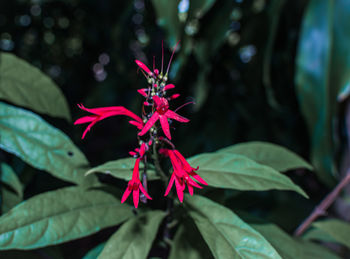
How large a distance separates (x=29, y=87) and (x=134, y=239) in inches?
15.8

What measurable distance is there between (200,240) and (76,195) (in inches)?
10.1


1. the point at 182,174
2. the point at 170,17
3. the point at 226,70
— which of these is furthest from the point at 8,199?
the point at 226,70

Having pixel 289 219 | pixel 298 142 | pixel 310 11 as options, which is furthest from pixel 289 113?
pixel 310 11

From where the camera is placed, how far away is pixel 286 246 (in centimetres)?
66

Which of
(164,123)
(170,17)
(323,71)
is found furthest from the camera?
(323,71)

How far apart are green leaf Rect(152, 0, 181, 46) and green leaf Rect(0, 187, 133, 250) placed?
40 centimetres

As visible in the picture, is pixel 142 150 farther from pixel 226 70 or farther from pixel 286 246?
pixel 226 70

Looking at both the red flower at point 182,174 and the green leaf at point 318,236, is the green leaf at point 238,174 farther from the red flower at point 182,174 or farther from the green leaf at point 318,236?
the green leaf at point 318,236

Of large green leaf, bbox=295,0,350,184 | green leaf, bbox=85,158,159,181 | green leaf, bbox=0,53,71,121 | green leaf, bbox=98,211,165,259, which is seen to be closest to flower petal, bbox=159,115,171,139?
green leaf, bbox=85,158,159,181

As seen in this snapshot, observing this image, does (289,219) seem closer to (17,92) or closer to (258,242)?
(258,242)

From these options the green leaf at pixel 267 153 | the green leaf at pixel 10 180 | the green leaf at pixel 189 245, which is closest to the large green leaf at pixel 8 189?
the green leaf at pixel 10 180

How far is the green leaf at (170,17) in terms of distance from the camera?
0.74 metres

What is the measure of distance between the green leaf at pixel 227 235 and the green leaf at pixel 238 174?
0.05 metres

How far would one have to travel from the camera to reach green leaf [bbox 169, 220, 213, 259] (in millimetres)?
585
